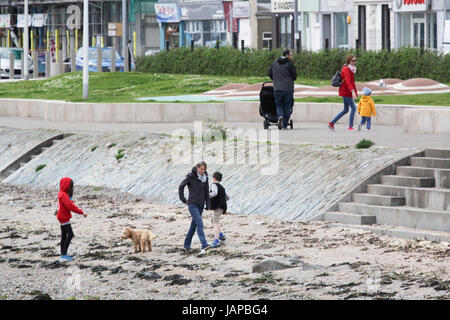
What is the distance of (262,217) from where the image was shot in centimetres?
2123

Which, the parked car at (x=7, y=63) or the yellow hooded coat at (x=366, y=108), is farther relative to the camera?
the parked car at (x=7, y=63)

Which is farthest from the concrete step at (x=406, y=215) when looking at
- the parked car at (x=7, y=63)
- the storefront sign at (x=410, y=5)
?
the parked car at (x=7, y=63)

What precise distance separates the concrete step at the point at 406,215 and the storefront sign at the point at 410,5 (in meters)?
33.2

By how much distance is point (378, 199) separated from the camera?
19.6 metres

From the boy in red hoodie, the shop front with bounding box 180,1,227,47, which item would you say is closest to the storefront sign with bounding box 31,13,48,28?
the shop front with bounding box 180,1,227,47

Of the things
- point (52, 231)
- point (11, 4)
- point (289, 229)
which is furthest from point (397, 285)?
point (11, 4)

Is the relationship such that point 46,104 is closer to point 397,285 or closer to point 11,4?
point 397,285

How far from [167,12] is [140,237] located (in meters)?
59.0

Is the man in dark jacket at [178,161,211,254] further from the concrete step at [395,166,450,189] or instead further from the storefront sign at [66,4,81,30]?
the storefront sign at [66,4,81,30]

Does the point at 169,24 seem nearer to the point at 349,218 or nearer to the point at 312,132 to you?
the point at 312,132

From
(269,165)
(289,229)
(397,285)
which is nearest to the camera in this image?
(397,285)

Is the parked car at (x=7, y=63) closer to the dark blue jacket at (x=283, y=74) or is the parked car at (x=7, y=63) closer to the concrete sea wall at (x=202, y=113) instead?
the concrete sea wall at (x=202, y=113)

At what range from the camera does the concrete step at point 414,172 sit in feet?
65.3
